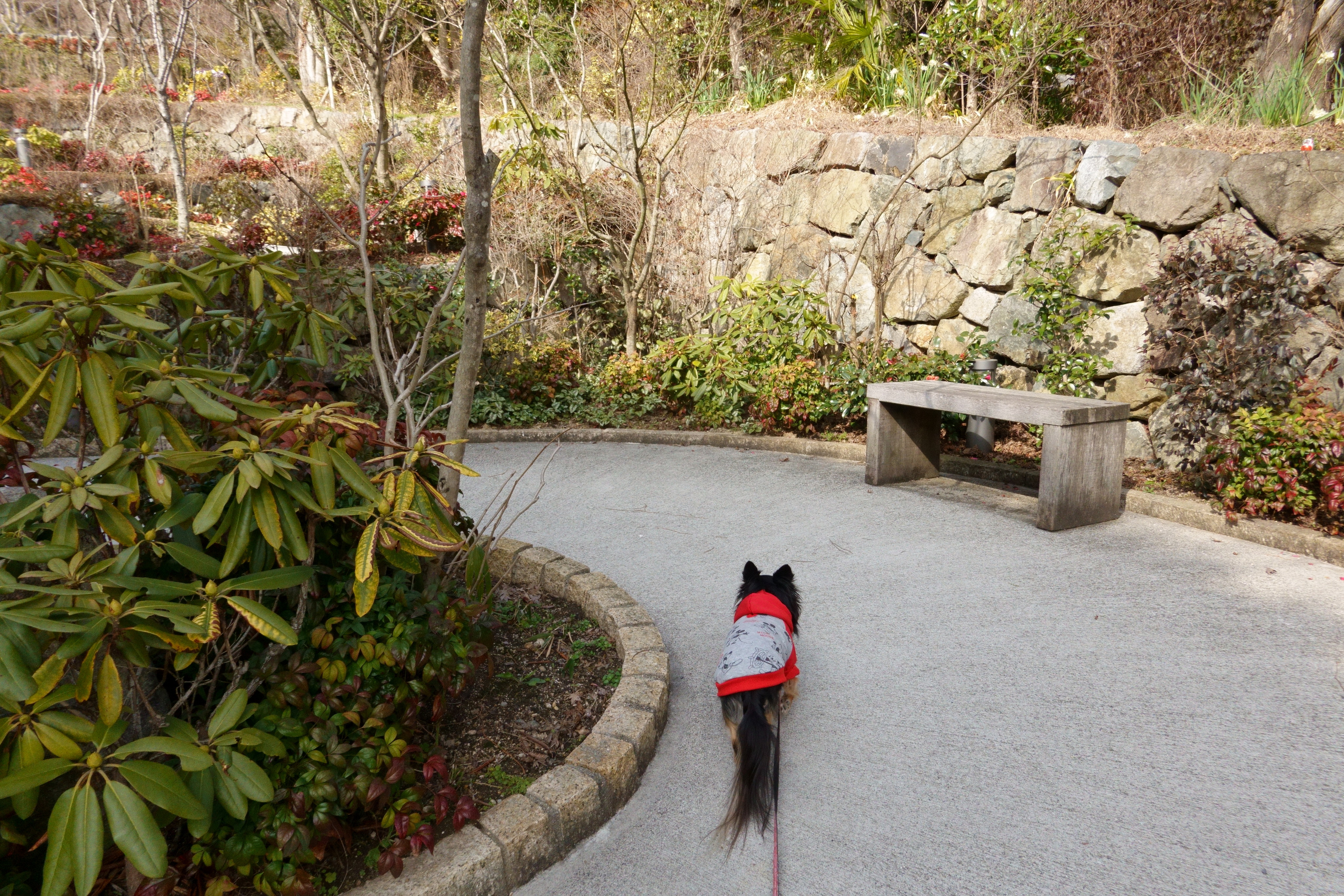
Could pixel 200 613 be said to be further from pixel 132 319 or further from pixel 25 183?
pixel 25 183

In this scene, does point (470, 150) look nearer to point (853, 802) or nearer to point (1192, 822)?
point (853, 802)

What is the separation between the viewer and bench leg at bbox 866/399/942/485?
5.59 metres

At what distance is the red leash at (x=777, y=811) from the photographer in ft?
6.67

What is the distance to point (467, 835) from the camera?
2016 mm

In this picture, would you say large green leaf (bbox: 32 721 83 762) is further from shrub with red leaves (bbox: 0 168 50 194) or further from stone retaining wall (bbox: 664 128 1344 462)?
shrub with red leaves (bbox: 0 168 50 194)

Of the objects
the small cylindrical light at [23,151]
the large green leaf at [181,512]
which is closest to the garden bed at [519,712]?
the large green leaf at [181,512]

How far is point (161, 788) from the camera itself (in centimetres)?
145

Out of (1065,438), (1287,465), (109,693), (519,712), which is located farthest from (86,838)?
(1287,465)

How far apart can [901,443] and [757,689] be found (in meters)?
3.68

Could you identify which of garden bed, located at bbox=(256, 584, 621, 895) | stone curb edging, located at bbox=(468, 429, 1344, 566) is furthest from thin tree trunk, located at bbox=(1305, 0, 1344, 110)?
garden bed, located at bbox=(256, 584, 621, 895)

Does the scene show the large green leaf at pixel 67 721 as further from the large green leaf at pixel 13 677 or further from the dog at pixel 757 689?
the dog at pixel 757 689

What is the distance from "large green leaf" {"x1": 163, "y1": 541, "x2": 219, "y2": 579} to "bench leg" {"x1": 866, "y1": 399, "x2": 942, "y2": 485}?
457 cm

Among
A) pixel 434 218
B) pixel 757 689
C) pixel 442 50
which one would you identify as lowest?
pixel 757 689

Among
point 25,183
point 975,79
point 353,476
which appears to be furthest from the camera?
point 25,183
